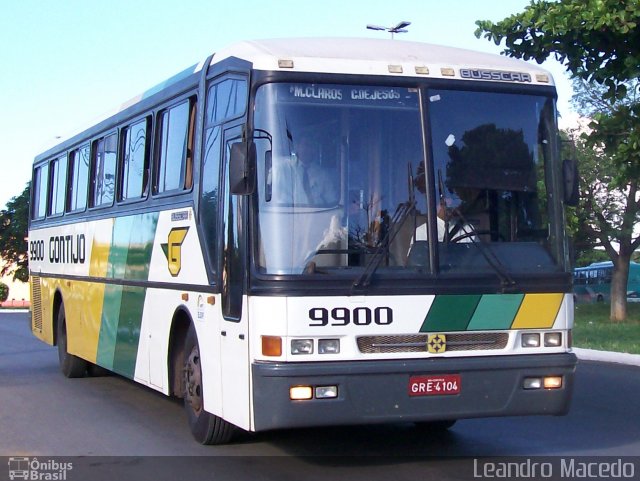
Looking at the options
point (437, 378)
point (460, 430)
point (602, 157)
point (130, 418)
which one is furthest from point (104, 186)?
point (602, 157)

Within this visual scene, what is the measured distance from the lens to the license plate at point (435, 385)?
7691 mm

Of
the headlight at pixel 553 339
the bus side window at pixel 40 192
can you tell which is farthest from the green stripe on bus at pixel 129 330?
the bus side window at pixel 40 192

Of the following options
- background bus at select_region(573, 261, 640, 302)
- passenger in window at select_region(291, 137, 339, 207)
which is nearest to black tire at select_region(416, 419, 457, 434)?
passenger in window at select_region(291, 137, 339, 207)

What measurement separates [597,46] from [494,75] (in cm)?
762

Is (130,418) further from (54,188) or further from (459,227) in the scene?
(54,188)

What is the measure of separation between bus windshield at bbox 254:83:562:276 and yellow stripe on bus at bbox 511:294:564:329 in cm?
23

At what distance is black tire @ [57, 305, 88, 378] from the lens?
48.3 ft

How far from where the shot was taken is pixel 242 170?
754 centimetres

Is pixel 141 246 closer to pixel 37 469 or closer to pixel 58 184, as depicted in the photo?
pixel 37 469

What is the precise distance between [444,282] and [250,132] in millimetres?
1824

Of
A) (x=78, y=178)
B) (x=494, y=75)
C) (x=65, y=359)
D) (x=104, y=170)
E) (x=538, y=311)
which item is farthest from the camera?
(x=65, y=359)

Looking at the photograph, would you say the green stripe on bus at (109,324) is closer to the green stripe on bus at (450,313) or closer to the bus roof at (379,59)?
the bus roof at (379,59)

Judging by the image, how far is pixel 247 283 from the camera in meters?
7.69

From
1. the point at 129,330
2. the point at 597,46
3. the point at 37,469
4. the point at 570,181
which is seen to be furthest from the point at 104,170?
the point at 597,46
